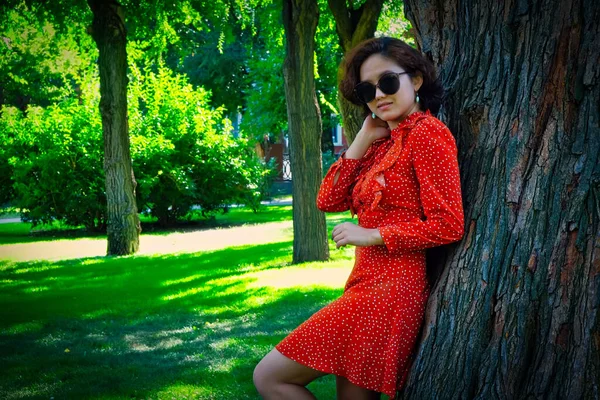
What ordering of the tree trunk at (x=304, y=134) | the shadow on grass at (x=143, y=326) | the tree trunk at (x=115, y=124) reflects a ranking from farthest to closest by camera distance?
the tree trunk at (x=115, y=124) → the tree trunk at (x=304, y=134) → the shadow on grass at (x=143, y=326)

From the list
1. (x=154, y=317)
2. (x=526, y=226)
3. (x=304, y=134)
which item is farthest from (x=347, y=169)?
(x=304, y=134)

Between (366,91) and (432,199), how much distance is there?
0.62 metres

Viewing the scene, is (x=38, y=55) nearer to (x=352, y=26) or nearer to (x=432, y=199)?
(x=352, y=26)

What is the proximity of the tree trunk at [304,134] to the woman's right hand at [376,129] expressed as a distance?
8.04m

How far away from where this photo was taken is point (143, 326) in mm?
7566

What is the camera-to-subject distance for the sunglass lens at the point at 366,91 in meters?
3.24

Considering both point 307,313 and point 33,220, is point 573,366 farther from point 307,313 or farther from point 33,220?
point 33,220

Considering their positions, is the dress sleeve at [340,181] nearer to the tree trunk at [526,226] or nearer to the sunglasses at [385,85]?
the sunglasses at [385,85]

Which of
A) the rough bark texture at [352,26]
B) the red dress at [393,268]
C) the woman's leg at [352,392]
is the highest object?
the rough bark texture at [352,26]

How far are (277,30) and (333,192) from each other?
1242 centimetres

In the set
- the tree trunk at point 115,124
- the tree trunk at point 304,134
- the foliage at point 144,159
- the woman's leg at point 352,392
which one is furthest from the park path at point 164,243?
the woman's leg at point 352,392

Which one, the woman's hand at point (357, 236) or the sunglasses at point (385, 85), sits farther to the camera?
the sunglasses at point (385, 85)

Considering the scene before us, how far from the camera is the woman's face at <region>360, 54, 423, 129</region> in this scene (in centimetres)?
321

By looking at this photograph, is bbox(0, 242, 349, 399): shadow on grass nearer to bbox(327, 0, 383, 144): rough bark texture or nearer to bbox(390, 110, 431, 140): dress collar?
bbox(327, 0, 383, 144): rough bark texture
